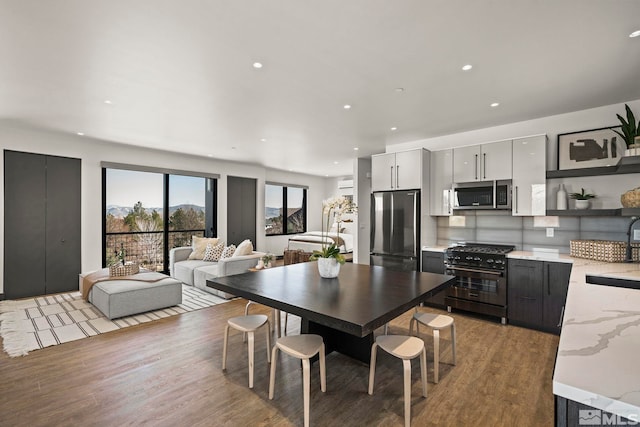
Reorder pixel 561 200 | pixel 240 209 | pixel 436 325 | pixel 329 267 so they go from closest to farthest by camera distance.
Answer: pixel 436 325, pixel 329 267, pixel 561 200, pixel 240 209

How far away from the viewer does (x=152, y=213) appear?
638 centimetres

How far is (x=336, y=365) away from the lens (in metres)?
2.69

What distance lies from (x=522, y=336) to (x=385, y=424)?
2.35 metres

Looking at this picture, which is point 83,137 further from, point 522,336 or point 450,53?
point 522,336

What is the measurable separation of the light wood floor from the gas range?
90cm

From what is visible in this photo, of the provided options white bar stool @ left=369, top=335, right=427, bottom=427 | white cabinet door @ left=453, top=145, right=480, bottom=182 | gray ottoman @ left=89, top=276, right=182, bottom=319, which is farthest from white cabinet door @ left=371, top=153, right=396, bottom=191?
gray ottoman @ left=89, top=276, right=182, bottom=319

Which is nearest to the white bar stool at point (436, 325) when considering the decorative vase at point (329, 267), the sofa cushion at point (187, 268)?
the decorative vase at point (329, 267)

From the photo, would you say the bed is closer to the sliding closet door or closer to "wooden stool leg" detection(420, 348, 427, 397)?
the sliding closet door

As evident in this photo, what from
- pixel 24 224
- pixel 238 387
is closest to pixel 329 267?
pixel 238 387

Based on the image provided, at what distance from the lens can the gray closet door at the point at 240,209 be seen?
755 cm

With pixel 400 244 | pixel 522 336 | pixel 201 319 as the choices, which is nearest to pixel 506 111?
pixel 400 244

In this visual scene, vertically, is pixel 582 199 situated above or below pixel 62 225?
above

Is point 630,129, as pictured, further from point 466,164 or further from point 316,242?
point 316,242

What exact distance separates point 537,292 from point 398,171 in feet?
7.97
